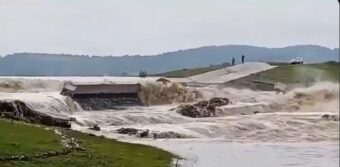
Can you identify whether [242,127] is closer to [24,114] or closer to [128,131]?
[128,131]

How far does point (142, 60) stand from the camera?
2362 centimetres

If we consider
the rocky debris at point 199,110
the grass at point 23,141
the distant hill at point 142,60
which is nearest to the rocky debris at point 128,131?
the distant hill at point 142,60

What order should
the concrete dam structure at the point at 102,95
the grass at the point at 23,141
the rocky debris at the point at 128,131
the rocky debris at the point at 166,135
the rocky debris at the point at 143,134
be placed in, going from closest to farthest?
1. the grass at the point at 23,141
2. the rocky debris at the point at 143,134
3. the rocky debris at the point at 166,135
4. the rocky debris at the point at 128,131
5. the concrete dam structure at the point at 102,95

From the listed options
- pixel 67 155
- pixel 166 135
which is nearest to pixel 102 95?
pixel 166 135

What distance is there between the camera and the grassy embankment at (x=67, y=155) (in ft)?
49.9

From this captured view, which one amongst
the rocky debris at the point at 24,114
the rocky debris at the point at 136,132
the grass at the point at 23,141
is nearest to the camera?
the grass at the point at 23,141

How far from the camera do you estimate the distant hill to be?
8055 mm

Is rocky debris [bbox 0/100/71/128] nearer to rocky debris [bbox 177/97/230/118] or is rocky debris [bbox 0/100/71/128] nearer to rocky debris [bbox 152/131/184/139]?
rocky debris [bbox 152/131/184/139]

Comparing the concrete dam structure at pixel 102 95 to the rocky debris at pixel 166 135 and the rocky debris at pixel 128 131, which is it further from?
the rocky debris at pixel 166 135

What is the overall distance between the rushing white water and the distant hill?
0.44m

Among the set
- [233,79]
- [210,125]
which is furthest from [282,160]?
[233,79]

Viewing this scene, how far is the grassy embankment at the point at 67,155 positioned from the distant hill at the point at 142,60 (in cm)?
187

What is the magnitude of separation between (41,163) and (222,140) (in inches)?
645

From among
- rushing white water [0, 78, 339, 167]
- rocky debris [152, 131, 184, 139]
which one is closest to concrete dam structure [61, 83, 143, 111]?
rushing white water [0, 78, 339, 167]
